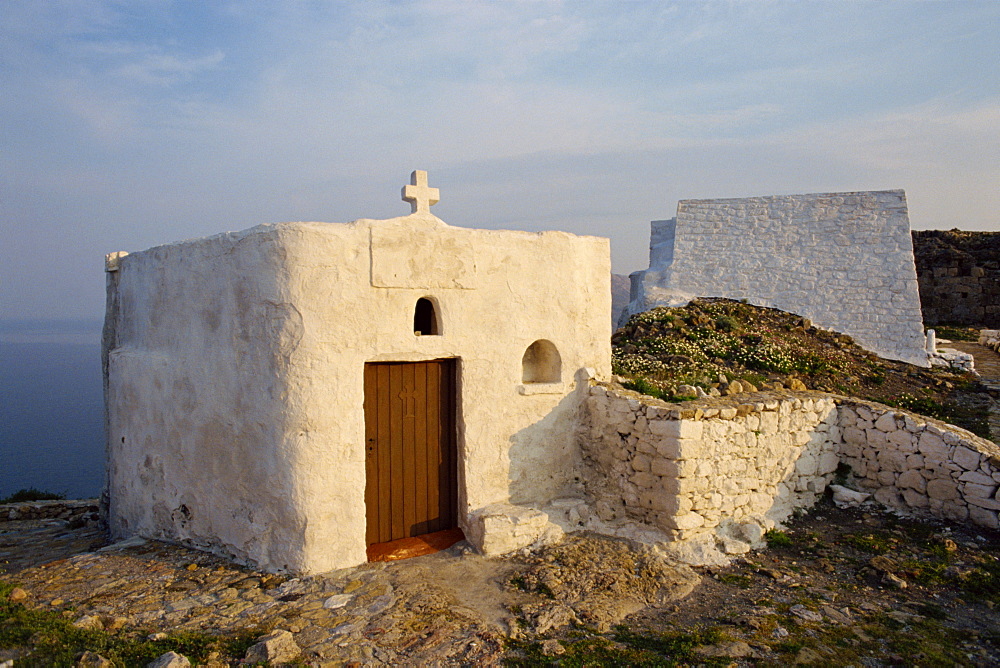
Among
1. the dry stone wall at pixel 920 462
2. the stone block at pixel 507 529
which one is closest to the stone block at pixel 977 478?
the dry stone wall at pixel 920 462

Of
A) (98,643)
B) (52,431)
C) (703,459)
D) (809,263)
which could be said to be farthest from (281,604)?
(52,431)

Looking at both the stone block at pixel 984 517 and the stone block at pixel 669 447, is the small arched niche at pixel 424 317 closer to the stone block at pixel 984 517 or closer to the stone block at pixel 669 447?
the stone block at pixel 669 447

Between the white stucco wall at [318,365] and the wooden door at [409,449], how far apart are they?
0.78 feet

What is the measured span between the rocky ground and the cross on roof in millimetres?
3736

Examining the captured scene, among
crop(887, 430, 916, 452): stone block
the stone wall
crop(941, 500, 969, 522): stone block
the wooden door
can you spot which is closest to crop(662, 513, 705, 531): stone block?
the wooden door

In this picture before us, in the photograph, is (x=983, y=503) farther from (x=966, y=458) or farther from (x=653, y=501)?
(x=653, y=501)

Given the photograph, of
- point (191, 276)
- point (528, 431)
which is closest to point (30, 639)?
point (191, 276)

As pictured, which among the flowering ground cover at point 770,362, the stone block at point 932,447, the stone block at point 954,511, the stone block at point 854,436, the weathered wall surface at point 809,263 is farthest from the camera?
the weathered wall surface at point 809,263

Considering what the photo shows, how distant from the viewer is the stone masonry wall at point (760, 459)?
22.1 ft

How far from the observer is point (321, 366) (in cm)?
599

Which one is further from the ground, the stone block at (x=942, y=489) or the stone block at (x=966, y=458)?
the stone block at (x=966, y=458)

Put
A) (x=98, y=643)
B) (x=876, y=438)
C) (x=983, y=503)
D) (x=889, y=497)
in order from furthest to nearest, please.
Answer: (x=876, y=438) → (x=889, y=497) → (x=983, y=503) → (x=98, y=643)

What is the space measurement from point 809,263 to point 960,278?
966 cm

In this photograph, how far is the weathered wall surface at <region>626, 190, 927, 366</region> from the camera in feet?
48.2
